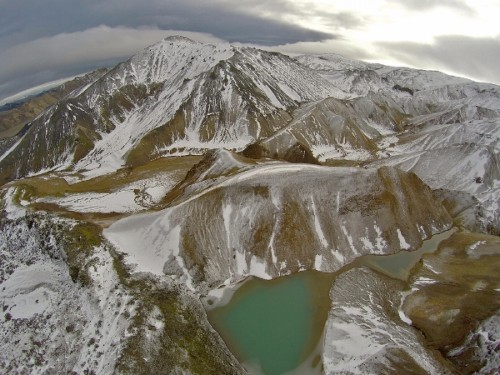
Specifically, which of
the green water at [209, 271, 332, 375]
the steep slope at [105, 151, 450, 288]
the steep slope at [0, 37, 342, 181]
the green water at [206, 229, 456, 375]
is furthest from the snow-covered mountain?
the steep slope at [0, 37, 342, 181]

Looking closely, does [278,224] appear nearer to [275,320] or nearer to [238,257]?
[238,257]

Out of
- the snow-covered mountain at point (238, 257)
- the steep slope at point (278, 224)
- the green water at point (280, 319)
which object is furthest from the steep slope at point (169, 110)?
the green water at point (280, 319)

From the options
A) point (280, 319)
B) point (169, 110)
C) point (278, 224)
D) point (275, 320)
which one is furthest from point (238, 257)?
point (169, 110)

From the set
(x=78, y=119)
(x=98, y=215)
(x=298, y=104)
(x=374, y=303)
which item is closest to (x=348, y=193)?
(x=374, y=303)

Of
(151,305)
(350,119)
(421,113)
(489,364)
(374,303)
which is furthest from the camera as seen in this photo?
(421,113)

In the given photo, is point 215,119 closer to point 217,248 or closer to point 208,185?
point 208,185

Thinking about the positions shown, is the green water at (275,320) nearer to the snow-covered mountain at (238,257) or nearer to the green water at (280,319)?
the green water at (280,319)

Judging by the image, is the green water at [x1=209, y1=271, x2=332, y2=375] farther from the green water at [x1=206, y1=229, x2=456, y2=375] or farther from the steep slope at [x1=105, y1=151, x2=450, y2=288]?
the steep slope at [x1=105, y1=151, x2=450, y2=288]
